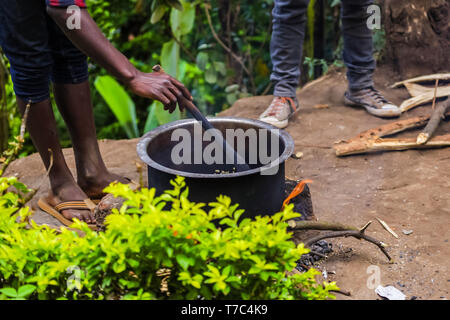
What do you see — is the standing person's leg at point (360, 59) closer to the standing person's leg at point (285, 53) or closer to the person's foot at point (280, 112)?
the standing person's leg at point (285, 53)

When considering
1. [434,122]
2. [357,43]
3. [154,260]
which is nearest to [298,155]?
[434,122]

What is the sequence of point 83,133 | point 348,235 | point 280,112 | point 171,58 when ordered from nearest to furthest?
point 348,235 < point 83,133 < point 280,112 < point 171,58

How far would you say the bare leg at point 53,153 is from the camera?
106 inches

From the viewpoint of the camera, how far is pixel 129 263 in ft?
4.96

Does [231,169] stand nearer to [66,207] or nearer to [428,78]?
[66,207]

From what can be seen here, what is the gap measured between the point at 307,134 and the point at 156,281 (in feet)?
8.38

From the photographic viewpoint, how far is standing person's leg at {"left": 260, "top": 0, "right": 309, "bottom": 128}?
389 cm

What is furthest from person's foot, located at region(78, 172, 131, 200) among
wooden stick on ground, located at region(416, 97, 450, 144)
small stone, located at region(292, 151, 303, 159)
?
wooden stick on ground, located at region(416, 97, 450, 144)

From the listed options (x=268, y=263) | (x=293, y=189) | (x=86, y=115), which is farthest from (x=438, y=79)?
(x=268, y=263)

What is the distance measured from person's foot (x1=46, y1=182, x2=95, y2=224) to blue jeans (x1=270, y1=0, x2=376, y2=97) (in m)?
1.84

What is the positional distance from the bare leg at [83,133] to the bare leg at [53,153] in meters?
0.12

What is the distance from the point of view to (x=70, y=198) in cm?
286

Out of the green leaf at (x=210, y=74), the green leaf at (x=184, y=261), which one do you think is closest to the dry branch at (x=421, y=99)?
the green leaf at (x=210, y=74)

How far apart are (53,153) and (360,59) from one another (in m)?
2.49
